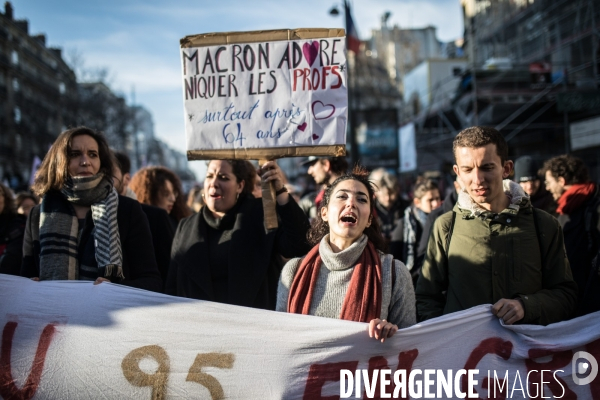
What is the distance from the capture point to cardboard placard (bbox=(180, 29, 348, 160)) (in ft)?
11.1

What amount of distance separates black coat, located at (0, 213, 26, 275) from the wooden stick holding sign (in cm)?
138

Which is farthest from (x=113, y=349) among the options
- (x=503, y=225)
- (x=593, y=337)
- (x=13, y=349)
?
(x=593, y=337)

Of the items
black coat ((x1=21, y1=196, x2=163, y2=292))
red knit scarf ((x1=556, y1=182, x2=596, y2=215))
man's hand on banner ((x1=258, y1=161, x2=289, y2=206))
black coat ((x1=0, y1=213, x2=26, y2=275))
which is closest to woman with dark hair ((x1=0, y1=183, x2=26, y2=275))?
black coat ((x1=0, y1=213, x2=26, y2=275))

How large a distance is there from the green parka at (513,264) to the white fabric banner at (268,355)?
13 cm

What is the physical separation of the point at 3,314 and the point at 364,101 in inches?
1337

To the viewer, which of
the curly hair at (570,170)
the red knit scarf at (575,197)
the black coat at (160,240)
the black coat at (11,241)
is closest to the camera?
the black coat at (11,241)

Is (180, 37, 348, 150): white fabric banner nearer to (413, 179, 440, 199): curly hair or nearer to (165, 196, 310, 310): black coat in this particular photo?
(165, 196, 310, 310): black coat

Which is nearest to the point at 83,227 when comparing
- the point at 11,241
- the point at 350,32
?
the point at 11,241

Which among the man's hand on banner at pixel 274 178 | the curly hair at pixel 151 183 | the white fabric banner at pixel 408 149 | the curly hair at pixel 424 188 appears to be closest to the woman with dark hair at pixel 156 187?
the curly hair at pixel 151 183

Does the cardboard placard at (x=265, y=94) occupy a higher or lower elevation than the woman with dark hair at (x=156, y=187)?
higher

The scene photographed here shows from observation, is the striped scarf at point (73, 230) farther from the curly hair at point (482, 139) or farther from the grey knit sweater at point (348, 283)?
the curly hair at point (482, 139)

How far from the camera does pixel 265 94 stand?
3.48 meters

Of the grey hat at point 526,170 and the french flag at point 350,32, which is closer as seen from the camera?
the grey hat at point 526,170

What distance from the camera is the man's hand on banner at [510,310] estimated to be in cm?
260
